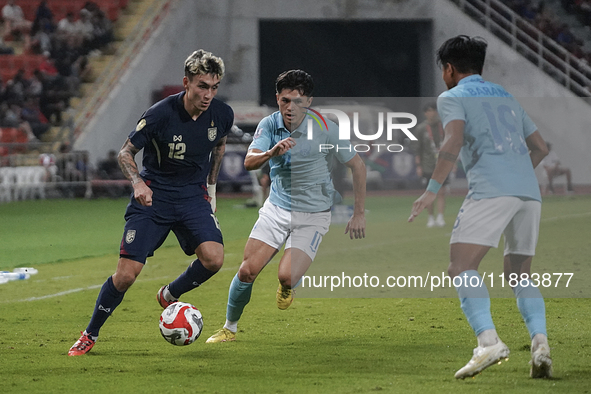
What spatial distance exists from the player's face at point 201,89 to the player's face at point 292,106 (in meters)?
0.58

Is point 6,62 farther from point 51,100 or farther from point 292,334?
point 292,334

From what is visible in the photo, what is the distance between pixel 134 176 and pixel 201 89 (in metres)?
0.79

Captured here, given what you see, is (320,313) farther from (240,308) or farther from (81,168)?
(81,168)

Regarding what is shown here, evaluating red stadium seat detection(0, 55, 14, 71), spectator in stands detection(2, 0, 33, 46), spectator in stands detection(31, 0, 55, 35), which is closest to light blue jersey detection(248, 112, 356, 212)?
red stadium seat detection(0, 55, 14, 71)

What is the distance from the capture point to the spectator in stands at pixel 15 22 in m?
26.8

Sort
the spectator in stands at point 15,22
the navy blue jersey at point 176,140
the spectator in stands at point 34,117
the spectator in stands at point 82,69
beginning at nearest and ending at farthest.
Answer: the navy blue jersey at point 176,140
the spectator in stands at point 34,117
the spectator in stands at point 82,69
the spectator in stands at point 15,22

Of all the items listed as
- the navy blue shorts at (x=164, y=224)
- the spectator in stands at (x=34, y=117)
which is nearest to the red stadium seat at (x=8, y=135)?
the spectator in stands at (x=34, y=117)

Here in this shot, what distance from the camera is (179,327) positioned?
6.03 m

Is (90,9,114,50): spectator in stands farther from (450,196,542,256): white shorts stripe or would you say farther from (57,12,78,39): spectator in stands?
(450,196,542,256): white shorts stripe

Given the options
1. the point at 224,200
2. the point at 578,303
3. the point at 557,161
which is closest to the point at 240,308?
the point at 578,303

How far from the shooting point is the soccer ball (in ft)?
19.8

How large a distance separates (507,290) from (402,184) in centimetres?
161

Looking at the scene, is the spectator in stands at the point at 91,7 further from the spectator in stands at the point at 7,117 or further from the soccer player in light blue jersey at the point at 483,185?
the soccer player in light blue jersey at the point at 483,185

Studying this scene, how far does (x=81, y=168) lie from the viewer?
22.7 metres
